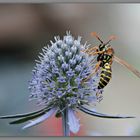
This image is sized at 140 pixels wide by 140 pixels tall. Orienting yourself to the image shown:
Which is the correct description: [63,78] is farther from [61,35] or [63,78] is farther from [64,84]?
[61,35]

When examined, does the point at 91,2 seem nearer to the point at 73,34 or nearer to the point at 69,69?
the point at 73,34

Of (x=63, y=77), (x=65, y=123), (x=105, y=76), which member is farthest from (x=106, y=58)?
(x=65, y=123)

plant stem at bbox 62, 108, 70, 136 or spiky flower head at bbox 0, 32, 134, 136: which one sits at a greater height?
spiky flower head at bbox 0, 32, 134, 136

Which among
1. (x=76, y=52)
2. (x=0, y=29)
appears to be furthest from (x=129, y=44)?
(x=0, y=29)

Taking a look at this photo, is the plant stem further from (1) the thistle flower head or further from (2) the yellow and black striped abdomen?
(2) the yellow and black striped abdomen

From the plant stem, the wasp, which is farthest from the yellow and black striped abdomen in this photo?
the plant stem

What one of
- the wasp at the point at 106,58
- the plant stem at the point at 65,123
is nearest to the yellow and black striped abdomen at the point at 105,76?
the wasp at the point at 106,58

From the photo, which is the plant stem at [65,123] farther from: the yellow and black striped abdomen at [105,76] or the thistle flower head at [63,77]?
the yellow and black striped abdomen at [105,76]
